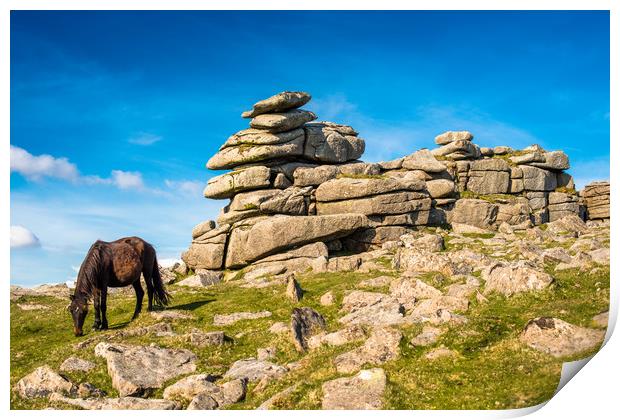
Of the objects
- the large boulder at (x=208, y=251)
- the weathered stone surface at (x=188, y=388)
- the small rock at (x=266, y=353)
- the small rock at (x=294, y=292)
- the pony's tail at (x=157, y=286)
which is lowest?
the weathered stone surface at (x=188, y=388)

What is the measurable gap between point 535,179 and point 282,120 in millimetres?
40695

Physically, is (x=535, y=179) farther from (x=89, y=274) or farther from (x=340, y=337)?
(x=89, y=274)

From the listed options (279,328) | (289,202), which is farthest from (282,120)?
(279,328)

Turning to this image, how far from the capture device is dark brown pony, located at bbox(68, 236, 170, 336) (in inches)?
1148

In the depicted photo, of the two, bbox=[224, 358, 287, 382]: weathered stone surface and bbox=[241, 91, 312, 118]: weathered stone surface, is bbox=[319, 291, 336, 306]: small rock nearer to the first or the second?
bbox=[224, 358, 287, 382]: weathered stone surface

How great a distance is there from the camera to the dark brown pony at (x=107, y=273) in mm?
29156

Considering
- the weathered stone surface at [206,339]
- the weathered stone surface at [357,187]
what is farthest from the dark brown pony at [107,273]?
the weathered stone surface at [357,187]

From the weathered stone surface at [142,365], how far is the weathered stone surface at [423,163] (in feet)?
175

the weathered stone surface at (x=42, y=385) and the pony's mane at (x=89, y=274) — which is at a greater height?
the pony's mane at (x=89, y=274)

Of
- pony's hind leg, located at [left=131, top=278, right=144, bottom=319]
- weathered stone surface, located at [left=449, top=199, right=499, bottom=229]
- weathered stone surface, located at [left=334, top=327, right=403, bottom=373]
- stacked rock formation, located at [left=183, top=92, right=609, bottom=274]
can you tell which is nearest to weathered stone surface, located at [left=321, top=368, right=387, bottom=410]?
weathered stone surface, located at [left=334, top=327, right=403, bottom=373]

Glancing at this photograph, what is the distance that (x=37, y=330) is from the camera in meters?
32.2

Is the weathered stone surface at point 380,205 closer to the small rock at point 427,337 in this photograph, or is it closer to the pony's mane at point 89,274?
the pony's mane at point 89,274

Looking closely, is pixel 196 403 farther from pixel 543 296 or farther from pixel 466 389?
pixel 543 296
